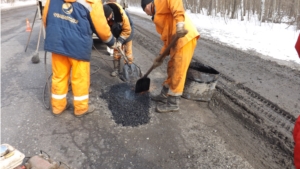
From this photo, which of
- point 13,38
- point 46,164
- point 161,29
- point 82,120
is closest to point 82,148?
point 82,120

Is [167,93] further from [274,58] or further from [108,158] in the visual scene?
[274,58]

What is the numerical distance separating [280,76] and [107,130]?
13.5 feet

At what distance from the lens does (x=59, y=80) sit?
2.99m

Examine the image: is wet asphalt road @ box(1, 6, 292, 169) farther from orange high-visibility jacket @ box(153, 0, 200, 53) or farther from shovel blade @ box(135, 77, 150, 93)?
orange high-visibility jacket @ box(153, 0, 200, 53)

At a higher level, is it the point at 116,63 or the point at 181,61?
the point at 181,61

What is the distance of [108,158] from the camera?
7.91 ft

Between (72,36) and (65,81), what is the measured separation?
2.28ft

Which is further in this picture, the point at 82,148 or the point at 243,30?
the point at 243,30

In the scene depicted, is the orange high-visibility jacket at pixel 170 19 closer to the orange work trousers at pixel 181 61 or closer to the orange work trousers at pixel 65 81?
the orange work trousers at pixel 181 61

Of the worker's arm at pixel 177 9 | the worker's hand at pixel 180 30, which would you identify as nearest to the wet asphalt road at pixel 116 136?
the worker's hand at pixel 180 30

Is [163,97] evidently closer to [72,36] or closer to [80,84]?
[80,84]

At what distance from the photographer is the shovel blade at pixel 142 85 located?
3750 mm

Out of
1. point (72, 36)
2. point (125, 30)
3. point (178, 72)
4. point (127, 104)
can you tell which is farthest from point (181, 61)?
point (125, 30)

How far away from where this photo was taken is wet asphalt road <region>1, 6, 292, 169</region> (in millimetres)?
2402
